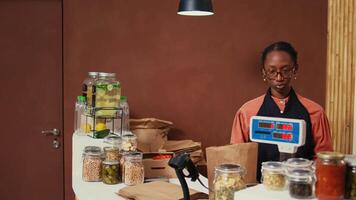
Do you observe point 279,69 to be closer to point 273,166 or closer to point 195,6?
point 195,6

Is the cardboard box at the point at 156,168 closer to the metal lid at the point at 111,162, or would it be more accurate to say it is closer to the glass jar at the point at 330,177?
the metal lid at the point at 111,162

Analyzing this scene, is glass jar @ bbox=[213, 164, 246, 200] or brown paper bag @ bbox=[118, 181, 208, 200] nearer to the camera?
glass jar @ bbox=[213, 164, 246, 200]

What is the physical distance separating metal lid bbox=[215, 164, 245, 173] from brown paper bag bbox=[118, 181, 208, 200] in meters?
0.52

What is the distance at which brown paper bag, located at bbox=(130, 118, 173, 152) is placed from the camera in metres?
3.84

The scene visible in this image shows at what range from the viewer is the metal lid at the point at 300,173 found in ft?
4.88

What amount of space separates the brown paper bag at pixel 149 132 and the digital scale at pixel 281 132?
6.91 feet

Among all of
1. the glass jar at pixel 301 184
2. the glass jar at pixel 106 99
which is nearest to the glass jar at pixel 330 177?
the glass jar at pixel 301 184

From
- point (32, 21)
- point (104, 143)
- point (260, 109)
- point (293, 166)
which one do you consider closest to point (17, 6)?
point (32, 21)

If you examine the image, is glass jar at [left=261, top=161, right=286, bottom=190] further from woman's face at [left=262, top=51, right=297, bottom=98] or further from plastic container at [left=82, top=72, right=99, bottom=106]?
plastic container at [left=82, top=72, right=99, bottom=106]

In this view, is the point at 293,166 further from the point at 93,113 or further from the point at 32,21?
the point at 32,21

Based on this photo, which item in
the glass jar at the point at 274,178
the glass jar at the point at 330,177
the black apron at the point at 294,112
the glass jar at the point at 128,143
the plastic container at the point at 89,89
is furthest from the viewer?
the plastic container at the point at 89,89

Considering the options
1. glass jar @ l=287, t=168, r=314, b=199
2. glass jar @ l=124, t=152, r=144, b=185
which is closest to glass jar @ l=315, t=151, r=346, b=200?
glass jar @ l=287, t=168, r=314, b=199

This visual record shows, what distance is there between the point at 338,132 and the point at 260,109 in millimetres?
691

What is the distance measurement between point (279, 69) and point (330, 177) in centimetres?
127
